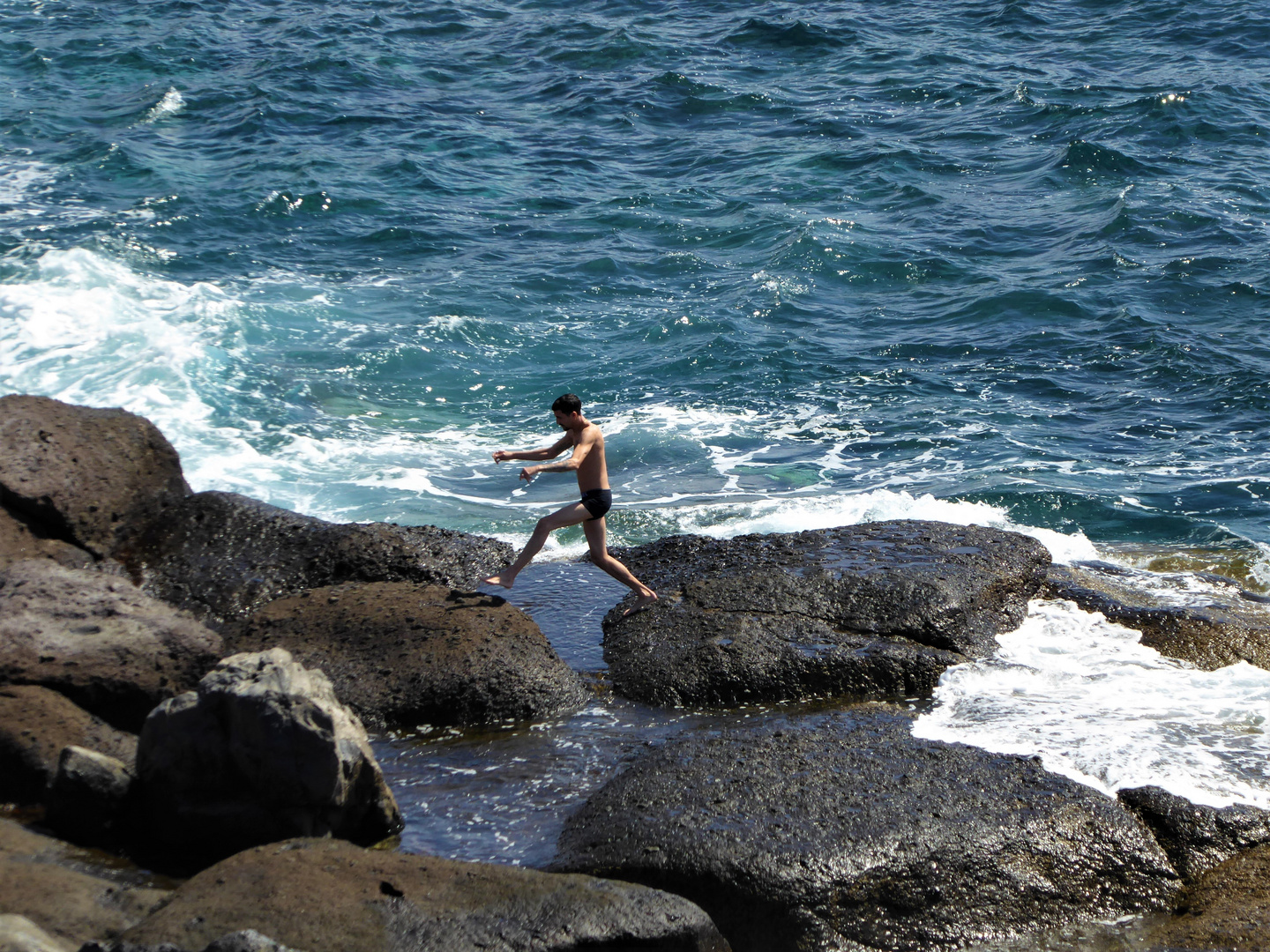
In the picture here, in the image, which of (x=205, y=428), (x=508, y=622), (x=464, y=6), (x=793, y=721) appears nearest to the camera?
(x=793, y=721)

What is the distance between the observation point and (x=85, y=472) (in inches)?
334

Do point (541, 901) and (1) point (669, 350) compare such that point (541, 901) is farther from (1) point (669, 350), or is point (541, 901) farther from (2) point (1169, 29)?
(2) point (1169, 29)

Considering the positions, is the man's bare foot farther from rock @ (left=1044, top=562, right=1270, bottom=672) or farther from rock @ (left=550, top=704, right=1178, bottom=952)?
rock @ (left=1044, top=562, right=1270, bottom=672)

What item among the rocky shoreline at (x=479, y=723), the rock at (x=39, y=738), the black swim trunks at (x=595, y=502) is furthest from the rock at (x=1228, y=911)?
the rock at (x=39, y=738)

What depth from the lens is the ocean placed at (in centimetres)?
1096

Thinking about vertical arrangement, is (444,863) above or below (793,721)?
above

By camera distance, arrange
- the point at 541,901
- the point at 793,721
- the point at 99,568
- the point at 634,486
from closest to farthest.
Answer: the point at 541,901, the point at 793,721, the point at 99,568, the point at 634,486

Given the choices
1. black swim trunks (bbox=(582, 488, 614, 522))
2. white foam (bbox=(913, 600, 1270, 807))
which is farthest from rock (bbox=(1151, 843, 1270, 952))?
black swim trunks (bbox=(582, 488, 614, 522))

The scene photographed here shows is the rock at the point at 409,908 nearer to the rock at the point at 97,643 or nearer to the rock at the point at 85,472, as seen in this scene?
the rock at the point at 97,643

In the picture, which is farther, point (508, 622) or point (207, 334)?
point (207, 334)

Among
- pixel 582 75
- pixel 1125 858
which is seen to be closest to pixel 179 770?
pixel 1125 858

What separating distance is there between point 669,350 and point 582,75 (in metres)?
12.1

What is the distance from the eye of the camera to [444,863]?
17.2 ft

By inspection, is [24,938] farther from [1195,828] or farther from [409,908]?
[1195,828]
